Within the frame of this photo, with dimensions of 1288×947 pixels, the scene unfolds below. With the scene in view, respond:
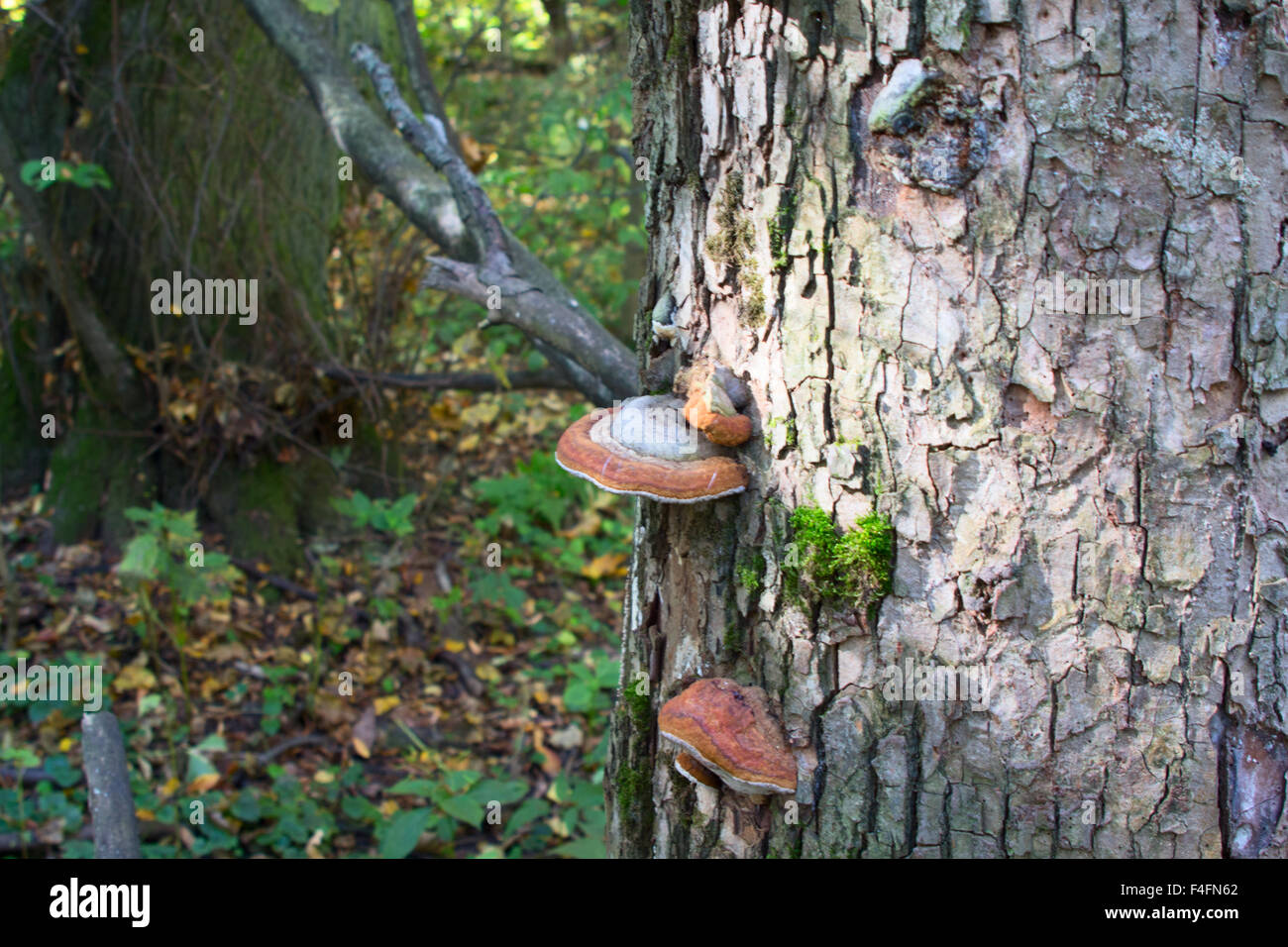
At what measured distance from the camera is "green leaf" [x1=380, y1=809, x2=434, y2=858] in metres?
3.66

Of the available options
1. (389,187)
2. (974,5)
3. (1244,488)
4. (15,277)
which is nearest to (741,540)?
(1244,488)

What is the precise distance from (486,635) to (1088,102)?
544cm

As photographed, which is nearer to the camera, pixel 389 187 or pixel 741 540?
pixel 741 540

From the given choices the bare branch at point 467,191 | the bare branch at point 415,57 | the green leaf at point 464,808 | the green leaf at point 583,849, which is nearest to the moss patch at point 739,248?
the bare branch at point 467,191

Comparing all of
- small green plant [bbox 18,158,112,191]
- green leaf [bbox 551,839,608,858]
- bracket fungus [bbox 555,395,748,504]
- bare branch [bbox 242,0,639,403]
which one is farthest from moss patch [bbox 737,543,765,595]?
small green plant [bbox 18,158,112,191]

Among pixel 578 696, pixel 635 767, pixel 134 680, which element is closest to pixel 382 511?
pixel 134 680

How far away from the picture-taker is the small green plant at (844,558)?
162 cm

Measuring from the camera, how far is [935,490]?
1.57m

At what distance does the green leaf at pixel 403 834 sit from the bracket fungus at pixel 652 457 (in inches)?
96.9

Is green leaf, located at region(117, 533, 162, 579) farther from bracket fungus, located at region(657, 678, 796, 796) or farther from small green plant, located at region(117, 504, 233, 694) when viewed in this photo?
bracket fungus, located at region(657, 678, 796, 796)

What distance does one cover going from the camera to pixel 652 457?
1.80 metres

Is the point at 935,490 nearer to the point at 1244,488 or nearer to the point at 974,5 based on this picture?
the point at 1244,488

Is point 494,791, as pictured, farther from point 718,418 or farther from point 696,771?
point 718,418

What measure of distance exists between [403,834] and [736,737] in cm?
258
